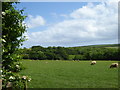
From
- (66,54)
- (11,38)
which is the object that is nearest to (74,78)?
(11,38)

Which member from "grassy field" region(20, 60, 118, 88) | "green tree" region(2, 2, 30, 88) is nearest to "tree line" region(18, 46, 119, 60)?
"grassy field" region(20, 60, 118, 88)

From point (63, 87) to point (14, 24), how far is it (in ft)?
19.5

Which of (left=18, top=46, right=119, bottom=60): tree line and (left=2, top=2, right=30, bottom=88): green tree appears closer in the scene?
(left=2, top=2, right=30, bottom=88): green tree

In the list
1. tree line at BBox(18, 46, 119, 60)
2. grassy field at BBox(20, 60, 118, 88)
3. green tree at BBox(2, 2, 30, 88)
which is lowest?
tree line at BBox(18, 46, 119, 60)

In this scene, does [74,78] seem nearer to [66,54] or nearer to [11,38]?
[11,38]

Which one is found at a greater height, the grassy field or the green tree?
the green tree

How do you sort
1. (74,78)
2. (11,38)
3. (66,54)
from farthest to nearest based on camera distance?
(66,54)
(74,78)
(11,38)

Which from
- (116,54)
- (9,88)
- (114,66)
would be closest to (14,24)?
(9,88)

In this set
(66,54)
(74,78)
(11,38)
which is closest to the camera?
(11,38)

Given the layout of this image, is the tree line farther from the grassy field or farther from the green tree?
the green tree

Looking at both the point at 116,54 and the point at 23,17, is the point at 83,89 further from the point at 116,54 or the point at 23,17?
the point at 116,54

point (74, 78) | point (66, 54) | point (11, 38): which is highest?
point (11, 38)

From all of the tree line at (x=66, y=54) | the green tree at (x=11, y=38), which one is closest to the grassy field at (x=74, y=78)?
the green tree at (x=11, y=38)

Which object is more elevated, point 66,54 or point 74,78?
point 74,78
